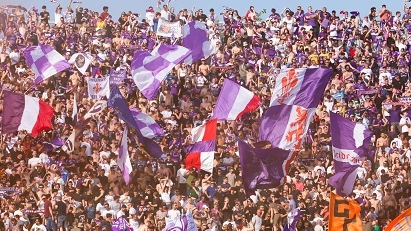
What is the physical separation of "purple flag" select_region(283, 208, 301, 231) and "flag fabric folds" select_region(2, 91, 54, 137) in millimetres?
6962

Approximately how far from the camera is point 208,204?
99.7ft

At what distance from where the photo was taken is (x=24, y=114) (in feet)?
108

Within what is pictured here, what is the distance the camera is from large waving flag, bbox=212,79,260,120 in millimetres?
31844

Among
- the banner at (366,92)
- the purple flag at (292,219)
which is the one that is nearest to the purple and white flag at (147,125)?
the purple flag at (292,219)

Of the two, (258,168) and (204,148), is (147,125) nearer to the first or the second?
(204,148)

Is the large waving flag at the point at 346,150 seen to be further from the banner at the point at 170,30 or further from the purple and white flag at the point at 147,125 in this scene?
the banner at the point at 170,30

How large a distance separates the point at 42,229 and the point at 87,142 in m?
4.32

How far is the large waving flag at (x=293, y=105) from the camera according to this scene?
29.5 metres

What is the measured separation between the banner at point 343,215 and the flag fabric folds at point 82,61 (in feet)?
40.7

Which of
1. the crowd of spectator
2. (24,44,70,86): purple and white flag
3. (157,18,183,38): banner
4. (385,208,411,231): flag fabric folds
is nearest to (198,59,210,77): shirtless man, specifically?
the crowd of spectator

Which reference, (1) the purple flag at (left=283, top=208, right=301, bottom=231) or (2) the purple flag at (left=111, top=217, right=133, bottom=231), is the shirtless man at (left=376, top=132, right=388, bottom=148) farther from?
(2) the purple flag at (left=111, top=217, right=133, bottom=231)

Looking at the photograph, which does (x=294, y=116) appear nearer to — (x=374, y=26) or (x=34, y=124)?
(x=34, y=124)

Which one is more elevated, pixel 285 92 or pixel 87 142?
pixel 285 92

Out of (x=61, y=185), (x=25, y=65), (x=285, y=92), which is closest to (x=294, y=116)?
(x=285, y=92)
